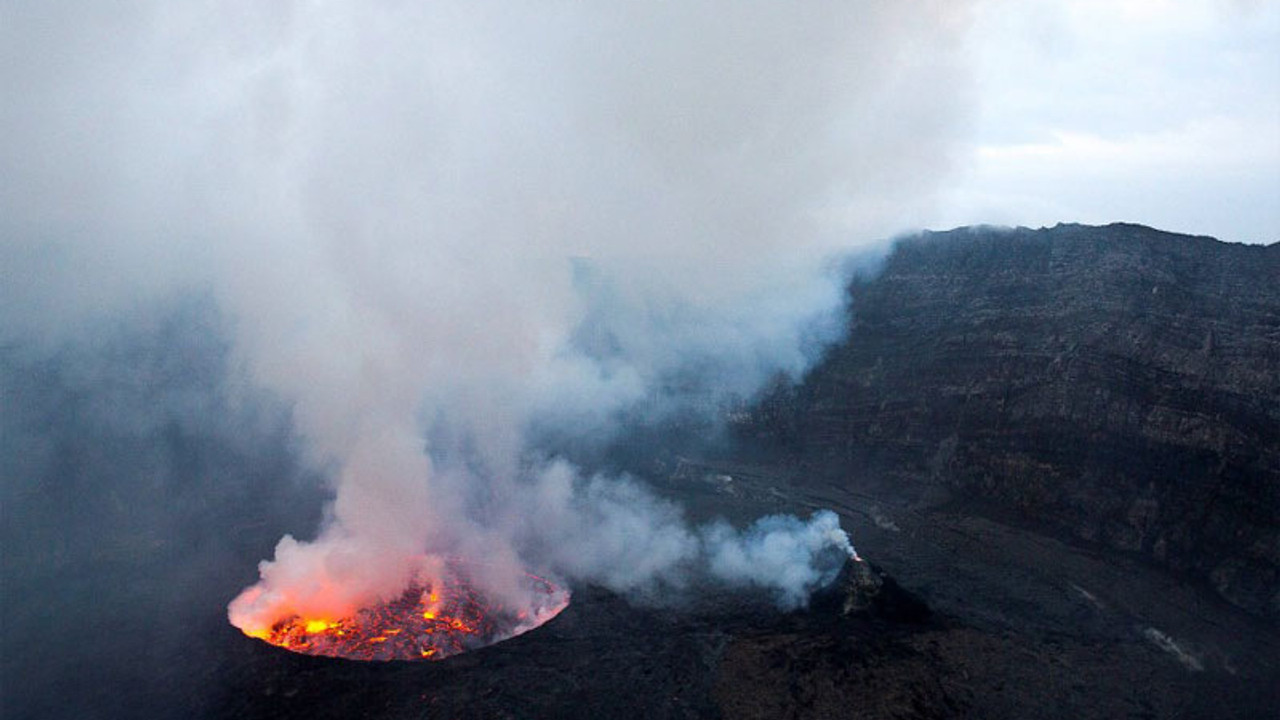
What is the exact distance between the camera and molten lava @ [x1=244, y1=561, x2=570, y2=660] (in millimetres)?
24984

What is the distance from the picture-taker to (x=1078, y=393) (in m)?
39.2

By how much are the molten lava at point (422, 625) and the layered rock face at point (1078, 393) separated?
81.5ft

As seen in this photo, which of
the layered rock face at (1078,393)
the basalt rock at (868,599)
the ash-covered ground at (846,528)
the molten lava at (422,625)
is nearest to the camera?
the ash-covered ground at (846,528)

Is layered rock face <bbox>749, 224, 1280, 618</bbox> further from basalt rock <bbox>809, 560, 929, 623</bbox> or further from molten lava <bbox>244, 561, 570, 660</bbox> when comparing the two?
molten lava <bbox>244, 561, 570, 660</bbox>

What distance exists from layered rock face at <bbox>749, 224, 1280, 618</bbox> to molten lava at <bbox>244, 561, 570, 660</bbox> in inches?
Result: 979

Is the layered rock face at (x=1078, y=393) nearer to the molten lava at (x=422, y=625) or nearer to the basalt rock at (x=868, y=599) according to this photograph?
the basalt rock at (x=868, y=599)

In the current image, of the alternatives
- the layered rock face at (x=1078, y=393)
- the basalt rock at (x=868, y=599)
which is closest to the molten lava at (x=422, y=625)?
the basalt rock at (x=868, y=599)

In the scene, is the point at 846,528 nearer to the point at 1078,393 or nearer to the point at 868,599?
the point at 868,599

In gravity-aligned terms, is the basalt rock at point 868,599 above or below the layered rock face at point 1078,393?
below

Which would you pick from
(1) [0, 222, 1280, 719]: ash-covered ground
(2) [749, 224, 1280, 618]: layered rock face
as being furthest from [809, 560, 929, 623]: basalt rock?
(2) [749, 224, 1280, 618]: layered rock face

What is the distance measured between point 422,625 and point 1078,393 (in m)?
35.5

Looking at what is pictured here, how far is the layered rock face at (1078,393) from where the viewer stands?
3319cm

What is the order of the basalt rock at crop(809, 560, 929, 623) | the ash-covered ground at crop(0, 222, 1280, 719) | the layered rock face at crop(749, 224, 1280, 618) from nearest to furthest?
the ash-covered ground at crop(0, 222, 1280, 719), the basalt rock at crop(809, 560, 929, 623), the layered rock face at crop(749, 224, 1280, 618)

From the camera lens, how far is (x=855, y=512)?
1558 inches
